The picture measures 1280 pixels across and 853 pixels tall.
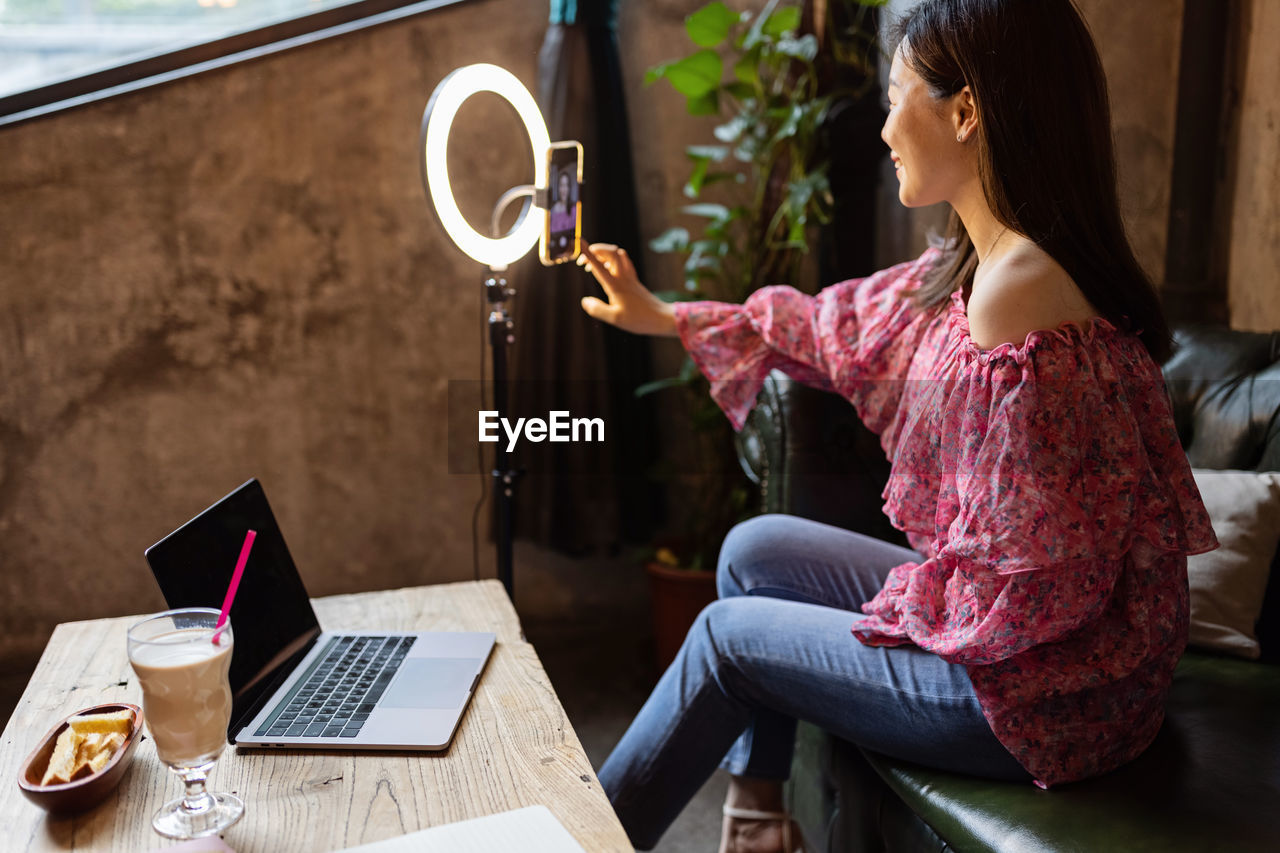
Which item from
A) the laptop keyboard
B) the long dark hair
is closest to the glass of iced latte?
the laptop keyboard

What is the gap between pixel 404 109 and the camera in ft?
7.69

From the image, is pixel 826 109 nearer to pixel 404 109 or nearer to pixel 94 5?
pixel 404 109

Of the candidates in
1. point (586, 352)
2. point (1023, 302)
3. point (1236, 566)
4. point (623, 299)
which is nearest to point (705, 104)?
point (586, 352)

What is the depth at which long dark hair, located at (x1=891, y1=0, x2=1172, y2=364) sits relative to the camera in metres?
1.14

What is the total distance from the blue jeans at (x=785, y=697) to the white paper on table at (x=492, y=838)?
0.47 metres

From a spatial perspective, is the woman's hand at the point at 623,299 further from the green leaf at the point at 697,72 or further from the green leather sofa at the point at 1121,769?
the green leaf at the point at 697,72

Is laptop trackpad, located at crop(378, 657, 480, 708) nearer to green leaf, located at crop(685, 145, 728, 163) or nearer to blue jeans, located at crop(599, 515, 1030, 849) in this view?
blue jeans, located at crop(599, 515, 1030, 849)

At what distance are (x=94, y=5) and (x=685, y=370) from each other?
162cm

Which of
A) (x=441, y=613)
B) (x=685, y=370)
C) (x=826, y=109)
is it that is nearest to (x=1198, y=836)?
(x=441, y=613)

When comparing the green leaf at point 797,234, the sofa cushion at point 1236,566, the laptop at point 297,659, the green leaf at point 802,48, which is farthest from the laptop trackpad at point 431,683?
the green leaf at point 802,48

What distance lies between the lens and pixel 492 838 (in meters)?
0.81

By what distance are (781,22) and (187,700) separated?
1.81 meters

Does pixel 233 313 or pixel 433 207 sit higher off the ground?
pixel 433 207

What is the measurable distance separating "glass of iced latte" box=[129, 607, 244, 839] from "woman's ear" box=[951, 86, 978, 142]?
0.97m
